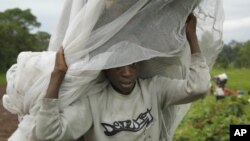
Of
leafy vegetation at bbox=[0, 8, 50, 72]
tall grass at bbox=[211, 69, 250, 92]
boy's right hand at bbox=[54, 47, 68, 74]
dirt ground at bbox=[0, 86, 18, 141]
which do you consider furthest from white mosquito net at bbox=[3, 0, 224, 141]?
leafy vegetation at bbox=[0, 8, 50, 72]

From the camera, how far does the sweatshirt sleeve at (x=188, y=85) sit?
2.47 metres

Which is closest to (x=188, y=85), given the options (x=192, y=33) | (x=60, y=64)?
(x=192, y=33)

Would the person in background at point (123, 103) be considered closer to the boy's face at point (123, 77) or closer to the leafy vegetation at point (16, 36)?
the boy's face at point (123, 77)

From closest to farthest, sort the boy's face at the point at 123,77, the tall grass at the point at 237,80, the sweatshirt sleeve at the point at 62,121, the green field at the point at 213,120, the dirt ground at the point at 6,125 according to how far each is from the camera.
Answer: the sweatshirt sleeve at the point at 62,121, the boy's face at the point at 123,77, the green field at the point at 213,120, the dirt ground at the point at 6,125, the tall grass at the point at 237,80

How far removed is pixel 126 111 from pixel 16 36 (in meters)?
29.0

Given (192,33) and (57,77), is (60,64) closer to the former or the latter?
(57,77)

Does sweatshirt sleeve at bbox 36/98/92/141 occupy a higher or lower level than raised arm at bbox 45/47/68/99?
lower

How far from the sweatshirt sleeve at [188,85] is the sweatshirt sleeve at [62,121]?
391 mm

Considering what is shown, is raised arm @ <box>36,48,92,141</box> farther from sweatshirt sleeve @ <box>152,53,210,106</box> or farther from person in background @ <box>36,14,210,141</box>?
sweatshirt sleeve @ <box>152,53,210,106</box>

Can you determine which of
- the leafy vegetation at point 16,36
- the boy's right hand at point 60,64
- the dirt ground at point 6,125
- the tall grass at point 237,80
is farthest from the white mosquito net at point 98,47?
the leafy vegetation at point 16,36

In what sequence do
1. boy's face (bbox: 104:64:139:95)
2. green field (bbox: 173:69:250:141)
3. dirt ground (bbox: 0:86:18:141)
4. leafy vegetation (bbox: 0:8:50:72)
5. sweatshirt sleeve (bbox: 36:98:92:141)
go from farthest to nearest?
1. leafy vegetation (bbox: 0:8:50:72)
2. dirt ground (bbox: 0:86:18:141)
3. green field (bbox: 173:69:250:141)
4. boy's face (bbox: 104:64:139:95)
5. sweatshirt sleeve (bbox: 36:98:92:141)

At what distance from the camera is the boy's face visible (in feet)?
7.97

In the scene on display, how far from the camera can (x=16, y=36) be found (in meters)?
30.7

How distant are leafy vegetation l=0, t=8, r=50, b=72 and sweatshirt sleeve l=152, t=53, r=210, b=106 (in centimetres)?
2498
